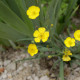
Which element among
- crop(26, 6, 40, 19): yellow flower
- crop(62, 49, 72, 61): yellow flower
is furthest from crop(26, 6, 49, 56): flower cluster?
crop(62, 49, 72, 61): yellow flower

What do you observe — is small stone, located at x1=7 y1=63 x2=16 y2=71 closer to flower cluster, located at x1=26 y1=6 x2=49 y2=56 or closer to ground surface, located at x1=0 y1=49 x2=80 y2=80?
ground surface, located at x1=0 y1=49 x2=80 y2=80

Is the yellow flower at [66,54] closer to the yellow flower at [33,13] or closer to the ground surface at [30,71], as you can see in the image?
the ground surface at [30,71]

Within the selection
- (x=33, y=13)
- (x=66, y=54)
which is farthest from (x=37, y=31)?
(x=66, y=54)

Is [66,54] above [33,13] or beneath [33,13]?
beneath

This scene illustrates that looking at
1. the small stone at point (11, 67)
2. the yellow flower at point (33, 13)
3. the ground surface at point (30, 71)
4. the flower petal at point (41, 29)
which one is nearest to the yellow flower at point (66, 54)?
the ground surface at point (30, 71)

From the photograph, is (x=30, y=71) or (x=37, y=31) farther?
(x=30, y=71)

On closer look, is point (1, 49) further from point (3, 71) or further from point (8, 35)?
point (8, 35)

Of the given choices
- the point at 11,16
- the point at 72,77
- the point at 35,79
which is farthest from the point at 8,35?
the point at 72,77

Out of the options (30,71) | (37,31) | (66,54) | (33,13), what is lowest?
(30,71)

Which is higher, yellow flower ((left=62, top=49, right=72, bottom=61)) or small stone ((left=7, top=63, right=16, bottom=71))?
yellow flower ((left=62, top=49, right=72, bottom=61))

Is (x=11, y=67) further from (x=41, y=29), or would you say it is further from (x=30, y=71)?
(x=41, y=29)

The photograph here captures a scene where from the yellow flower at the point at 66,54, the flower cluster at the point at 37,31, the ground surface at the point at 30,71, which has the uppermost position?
the flower cluster at the point at 37,31
